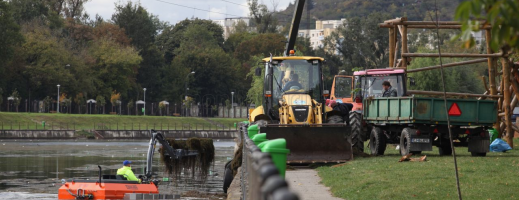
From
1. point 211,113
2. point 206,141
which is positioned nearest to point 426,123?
point 206,141

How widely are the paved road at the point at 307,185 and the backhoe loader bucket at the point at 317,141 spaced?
0.76 meters

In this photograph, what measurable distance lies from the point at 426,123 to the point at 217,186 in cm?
808

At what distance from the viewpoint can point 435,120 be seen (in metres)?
22.2

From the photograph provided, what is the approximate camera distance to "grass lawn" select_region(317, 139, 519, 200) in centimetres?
1346

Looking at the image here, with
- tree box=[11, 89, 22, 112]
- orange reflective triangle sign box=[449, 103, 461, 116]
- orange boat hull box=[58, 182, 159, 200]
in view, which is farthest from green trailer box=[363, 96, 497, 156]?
tree box=[11, 89, 22, 112]

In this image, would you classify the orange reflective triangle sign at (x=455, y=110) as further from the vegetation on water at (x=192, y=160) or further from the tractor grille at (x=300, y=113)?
the vegetation on water at (x=192, y=160)

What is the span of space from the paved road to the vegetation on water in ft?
28.8

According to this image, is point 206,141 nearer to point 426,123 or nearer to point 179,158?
point 179,158

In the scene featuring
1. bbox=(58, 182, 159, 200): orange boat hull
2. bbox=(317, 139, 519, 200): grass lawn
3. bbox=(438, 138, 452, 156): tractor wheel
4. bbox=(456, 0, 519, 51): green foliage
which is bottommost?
bbox=(58, 182, 159, 200): orange boat hull

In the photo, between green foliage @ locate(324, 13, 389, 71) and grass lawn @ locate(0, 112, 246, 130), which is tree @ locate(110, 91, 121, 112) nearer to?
grass lawn @ locate(0, 112, 246, 130)

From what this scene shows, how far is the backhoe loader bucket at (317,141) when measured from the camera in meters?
21.4

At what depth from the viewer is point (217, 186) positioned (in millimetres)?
27312

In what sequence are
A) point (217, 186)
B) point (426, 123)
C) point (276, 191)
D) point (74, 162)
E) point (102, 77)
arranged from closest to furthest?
point (276, 191), point (426, 123), point (217, 186), point (74, 162), point (102, 77)

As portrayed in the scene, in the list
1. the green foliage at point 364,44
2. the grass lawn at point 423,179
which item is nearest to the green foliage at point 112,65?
the green foliage at point 364,44
